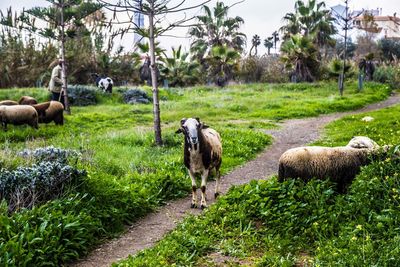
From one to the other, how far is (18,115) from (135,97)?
1080 centimetres

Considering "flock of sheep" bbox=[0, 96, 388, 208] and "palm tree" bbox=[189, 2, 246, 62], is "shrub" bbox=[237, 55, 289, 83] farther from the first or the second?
"flock of sheep" bbox=[0, 96, 388, 208]

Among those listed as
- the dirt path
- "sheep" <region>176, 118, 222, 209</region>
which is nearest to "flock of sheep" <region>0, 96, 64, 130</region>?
the dirt path

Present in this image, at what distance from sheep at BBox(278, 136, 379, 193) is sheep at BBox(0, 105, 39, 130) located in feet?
37.7

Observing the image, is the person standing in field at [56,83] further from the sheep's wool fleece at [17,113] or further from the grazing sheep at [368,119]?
the grazing sheep at [368,119]

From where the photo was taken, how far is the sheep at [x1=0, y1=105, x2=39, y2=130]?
54.3 feet

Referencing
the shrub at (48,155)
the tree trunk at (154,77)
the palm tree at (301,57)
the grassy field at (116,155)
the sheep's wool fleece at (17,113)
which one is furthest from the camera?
the palm tree at (301,57)

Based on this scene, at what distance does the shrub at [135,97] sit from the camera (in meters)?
26.8

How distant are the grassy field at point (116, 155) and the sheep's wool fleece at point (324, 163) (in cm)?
277

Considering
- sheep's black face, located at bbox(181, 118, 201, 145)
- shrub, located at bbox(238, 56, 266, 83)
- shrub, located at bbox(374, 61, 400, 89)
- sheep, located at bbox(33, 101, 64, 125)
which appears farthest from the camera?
shrub, located at bbox(238, 56, 266, 83)

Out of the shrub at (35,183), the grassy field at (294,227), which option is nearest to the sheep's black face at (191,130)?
the grassy field at (294,227)

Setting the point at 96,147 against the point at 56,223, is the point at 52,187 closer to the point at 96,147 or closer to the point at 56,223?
the point at 56,223

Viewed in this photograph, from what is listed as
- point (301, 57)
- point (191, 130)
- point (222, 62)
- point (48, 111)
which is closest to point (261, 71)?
point (222, 62)

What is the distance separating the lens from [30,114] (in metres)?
16.8

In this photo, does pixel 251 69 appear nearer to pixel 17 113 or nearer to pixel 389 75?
pixel 389 75
